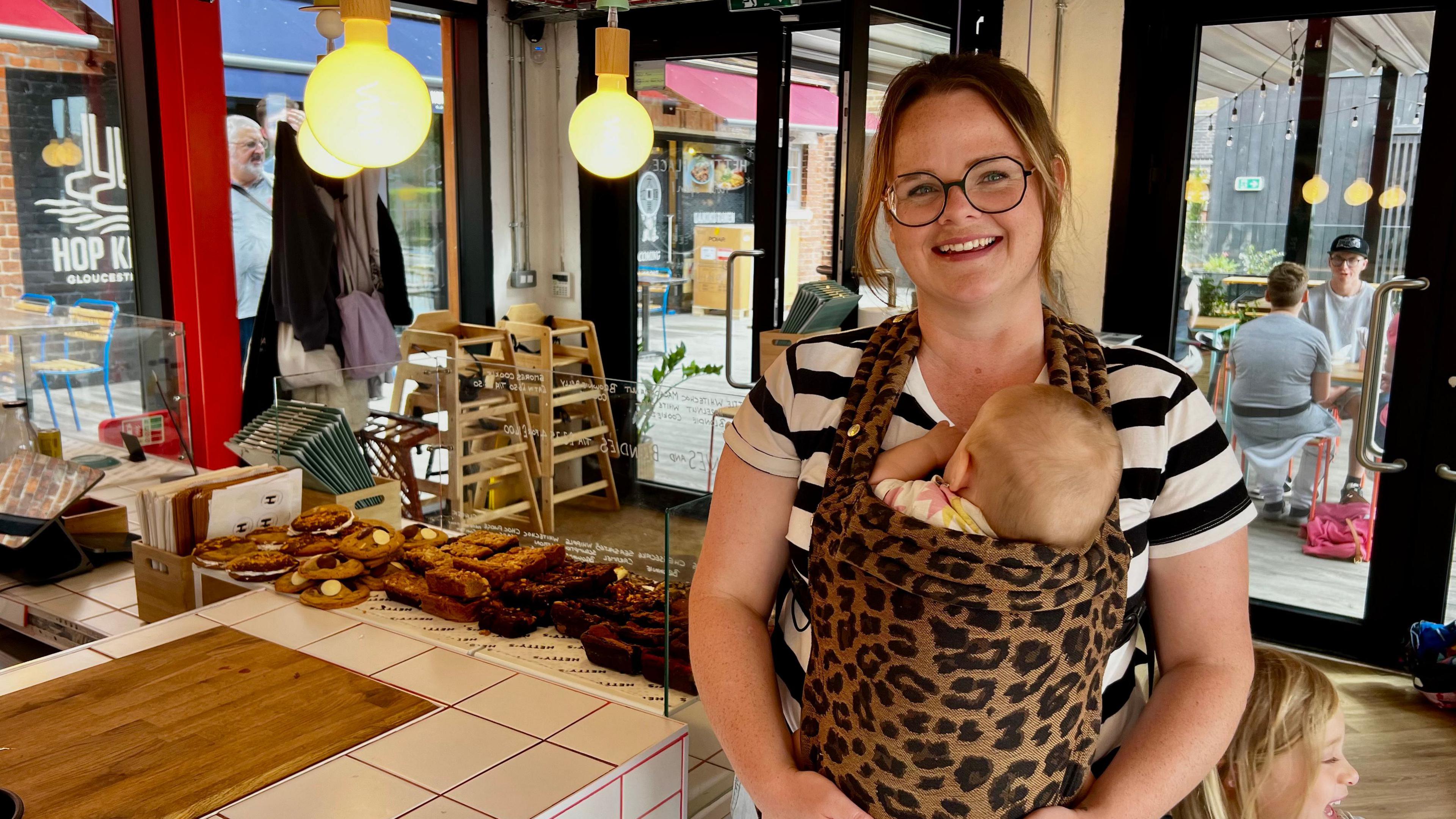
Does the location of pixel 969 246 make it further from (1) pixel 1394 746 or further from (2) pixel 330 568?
(1) pixel 1394 746

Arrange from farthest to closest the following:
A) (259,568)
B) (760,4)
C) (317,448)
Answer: (760,4) → (317,448) → (259,568)

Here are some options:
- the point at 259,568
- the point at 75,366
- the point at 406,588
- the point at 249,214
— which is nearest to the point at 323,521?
the point at 259,568

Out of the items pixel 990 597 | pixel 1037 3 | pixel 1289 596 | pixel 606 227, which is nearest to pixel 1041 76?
pixel 1037 3

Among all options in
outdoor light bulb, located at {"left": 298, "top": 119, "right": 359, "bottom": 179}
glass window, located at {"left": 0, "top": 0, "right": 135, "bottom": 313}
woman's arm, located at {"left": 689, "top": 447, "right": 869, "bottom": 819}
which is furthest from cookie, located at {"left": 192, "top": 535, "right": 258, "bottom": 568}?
glass window, located at {"left": 0, "top": 0, "right": 135, "bottom": 313}

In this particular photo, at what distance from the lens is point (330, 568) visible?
7.53ft

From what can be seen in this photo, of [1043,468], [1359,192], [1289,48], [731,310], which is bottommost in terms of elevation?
[731,310]

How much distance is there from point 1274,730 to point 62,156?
481 cm

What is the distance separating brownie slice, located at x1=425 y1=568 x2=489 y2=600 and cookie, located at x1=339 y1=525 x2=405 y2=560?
0.19m

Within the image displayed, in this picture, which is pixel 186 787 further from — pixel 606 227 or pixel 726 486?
pixel 606 227

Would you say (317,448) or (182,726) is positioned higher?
(317,448)

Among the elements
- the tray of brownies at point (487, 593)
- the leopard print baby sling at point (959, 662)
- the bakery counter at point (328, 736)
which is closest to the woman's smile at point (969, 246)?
the leopard print baby sling at point (959, 662)

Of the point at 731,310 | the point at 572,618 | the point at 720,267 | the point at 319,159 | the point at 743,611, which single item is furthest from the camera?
the point at 720,267

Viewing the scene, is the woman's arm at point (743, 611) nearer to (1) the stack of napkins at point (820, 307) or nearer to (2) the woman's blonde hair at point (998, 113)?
(2) the woman's blonde hair at point (998, 113)

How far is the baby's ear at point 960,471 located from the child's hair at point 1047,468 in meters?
0.01
